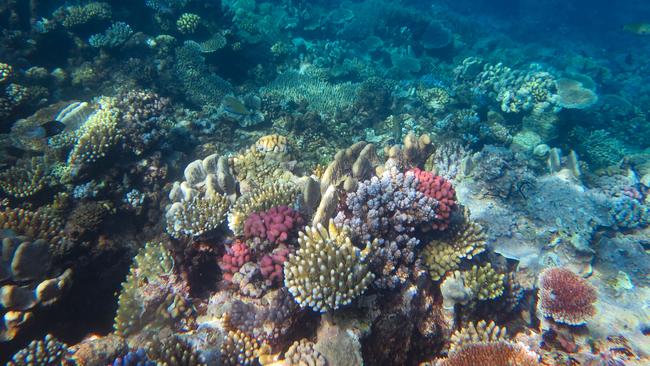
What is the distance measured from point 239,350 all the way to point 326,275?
1.28 m

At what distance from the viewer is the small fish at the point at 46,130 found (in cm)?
582

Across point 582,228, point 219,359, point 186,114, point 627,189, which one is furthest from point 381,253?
point 627,189

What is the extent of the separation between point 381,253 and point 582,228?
5.06m

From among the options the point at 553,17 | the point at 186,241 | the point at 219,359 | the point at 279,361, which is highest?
the point at 186,241

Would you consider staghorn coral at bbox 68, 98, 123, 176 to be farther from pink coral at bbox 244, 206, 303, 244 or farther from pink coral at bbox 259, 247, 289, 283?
pink coral at bbox 259, 247, 289, 283

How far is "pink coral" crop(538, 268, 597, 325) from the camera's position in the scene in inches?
181

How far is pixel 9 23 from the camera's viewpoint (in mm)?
9734

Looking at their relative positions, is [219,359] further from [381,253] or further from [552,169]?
[552,169]

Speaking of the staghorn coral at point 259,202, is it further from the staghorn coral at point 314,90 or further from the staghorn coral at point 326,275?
the staghorn coral at point 314,90

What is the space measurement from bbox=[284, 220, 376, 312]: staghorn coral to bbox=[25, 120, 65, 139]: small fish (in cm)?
540

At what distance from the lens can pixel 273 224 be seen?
410 centimetres

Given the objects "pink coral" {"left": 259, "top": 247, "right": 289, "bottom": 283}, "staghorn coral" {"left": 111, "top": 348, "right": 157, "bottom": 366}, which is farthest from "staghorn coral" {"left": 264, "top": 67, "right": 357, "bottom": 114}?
"staghorn coral" {"left": 111, "top": 348, "right": 157, "bottom": 366}

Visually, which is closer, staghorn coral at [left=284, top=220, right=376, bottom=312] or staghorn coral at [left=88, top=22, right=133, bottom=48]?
staghorn coral at [left=284, top=220, right=376, bottom=312]

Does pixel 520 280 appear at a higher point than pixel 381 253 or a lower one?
lower
